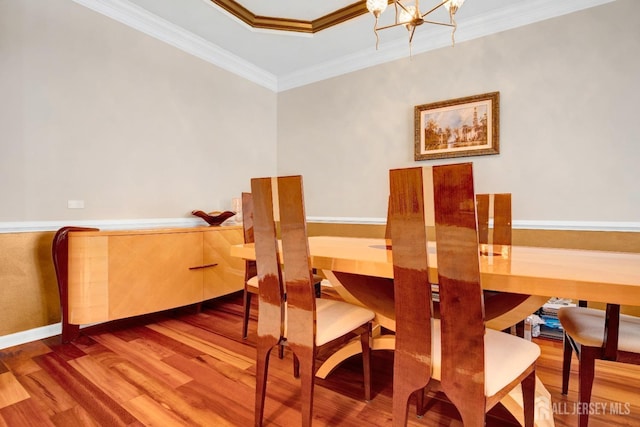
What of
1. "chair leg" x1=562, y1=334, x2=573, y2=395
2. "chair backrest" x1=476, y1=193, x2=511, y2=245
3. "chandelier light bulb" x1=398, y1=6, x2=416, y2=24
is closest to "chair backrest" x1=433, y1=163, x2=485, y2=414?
"chair leg" x1=562, y1=334, x2=573, y2=395

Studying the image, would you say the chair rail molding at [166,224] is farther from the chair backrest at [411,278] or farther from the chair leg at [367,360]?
the chair backrest at [411,278]

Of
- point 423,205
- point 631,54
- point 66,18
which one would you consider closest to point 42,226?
point 66,18

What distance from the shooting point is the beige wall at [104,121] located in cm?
221

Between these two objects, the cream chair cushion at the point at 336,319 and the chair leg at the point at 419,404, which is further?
the chair leg at the point at 419,404

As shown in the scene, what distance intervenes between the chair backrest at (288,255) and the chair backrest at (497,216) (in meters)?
1.30

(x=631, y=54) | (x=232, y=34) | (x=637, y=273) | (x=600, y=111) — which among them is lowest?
(x=637, y=273)

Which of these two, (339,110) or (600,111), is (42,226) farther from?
(600,111)

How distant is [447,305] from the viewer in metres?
0.92

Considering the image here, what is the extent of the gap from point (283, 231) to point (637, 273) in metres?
1.14

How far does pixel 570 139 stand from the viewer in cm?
Answer: 260

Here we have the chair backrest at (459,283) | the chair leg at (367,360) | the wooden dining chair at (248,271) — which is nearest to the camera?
the chair backrest at (459,283)

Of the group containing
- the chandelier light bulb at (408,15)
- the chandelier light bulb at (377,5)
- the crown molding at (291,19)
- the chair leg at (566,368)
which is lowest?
the chair leg at (566,368)

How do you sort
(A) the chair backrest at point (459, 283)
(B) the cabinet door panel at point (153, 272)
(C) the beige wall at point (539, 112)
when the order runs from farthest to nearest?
(C) the beige wall at point (539, 112), (B) the cabinet door panel at point (153, 272), (A) the chair backrest at point (459, 283)

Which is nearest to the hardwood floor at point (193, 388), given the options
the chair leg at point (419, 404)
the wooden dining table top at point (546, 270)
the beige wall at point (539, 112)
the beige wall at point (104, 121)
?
the chair leg at point (419, 404)
